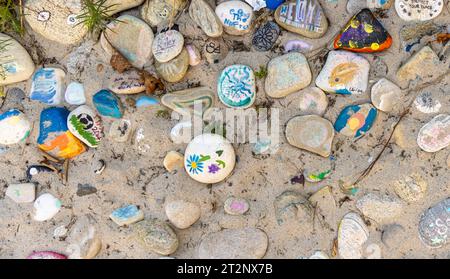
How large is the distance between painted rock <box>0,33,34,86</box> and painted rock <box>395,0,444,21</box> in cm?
197

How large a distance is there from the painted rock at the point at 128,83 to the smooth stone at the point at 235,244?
0.85 meters

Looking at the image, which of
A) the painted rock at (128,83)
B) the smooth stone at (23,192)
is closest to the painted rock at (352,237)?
the painted rock at (128,83)

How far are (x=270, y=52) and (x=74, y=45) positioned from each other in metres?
1.07

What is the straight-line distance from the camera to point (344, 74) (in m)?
2.64

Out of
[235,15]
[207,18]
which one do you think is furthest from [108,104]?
[235,15]

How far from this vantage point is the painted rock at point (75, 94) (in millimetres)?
2812

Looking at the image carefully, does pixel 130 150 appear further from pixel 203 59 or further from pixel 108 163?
pixel 203 59

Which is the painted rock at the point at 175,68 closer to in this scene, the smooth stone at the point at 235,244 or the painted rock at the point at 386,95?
the smooth stone at the point at 235,244

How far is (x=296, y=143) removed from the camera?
2648 mm

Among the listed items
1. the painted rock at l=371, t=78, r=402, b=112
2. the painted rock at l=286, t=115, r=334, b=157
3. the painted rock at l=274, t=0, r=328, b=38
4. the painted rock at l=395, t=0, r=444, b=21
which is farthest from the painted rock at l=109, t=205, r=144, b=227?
the painted rock at l=395, t=0, r=444, b=21

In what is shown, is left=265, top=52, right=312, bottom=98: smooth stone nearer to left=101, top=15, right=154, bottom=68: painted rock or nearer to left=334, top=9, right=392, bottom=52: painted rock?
left=334, top=9, right=392, bottom=52: painted rock

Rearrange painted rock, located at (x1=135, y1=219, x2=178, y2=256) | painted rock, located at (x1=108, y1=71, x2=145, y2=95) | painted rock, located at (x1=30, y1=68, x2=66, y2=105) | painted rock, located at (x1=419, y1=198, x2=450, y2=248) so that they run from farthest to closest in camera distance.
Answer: painted rock, located at (x1=30, y1=68, x2=66, y2=105)
painted rock, located at (x1=108, y1=71, x2=145, y2=95)
painted rock, located at (x1=135, y1=219, x2=178, y2=256)
painted rock, located at (x1=419, y1=198, x2=450, y2=248)

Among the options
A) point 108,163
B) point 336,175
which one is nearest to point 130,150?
point 108,163

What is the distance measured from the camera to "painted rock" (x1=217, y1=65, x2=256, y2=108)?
2678mm
